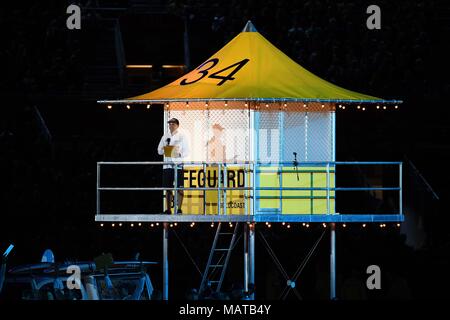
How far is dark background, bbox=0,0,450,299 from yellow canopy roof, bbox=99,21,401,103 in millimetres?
6228

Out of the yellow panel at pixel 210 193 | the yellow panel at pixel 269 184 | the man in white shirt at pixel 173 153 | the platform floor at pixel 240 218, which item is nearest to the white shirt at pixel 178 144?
the man in white shirt at pixel 173 153

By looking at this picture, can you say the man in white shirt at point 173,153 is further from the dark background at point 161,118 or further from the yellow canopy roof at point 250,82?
the dark background at point 161,118

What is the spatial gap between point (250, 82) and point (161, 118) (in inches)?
631

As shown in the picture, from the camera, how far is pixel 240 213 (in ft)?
147

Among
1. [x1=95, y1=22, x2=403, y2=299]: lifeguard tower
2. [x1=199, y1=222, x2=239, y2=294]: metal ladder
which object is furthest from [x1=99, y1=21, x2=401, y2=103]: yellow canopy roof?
[x1=199, y1=222, x2=239, y2=294]: metal ladder

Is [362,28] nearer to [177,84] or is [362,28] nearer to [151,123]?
[151,123]

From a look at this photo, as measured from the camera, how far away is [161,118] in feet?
200

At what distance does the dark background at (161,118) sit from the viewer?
55.7m

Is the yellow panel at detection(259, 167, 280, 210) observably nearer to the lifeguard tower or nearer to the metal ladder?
the lifeguard tower

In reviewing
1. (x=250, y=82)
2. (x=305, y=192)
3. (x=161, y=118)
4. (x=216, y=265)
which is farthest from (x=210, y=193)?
(x=161, y=118)

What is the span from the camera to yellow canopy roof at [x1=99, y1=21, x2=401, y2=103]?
44.6m
